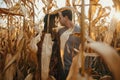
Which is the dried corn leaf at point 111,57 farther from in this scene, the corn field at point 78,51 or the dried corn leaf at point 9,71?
the dried corn leaf at point 9,71

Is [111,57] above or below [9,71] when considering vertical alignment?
above

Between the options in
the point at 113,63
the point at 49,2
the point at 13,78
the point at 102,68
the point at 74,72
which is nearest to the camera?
the point at 113,63

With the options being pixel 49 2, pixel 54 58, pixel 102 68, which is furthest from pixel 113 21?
pixel 102 68

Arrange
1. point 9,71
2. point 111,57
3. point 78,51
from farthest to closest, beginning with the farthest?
point 9,71 → point 78,51 → point 111,57

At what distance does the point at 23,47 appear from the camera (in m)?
1.44

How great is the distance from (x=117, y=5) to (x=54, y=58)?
59cm

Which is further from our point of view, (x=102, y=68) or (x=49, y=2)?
(x=102, y=68)

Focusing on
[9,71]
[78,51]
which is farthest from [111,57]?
[9,71]

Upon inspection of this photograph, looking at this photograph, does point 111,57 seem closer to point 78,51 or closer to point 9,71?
point 78,51

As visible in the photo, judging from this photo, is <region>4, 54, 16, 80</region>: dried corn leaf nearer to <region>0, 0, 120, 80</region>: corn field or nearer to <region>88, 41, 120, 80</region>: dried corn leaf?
<region>0, 0, 120, 80</region>: corn field

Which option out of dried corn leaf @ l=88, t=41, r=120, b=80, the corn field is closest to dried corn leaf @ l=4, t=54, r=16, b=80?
the corn field

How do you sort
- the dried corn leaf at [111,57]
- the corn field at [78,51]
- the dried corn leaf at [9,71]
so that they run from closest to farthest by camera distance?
the dried corn leaf at [111,57] < the corn field at [78,51] < the dried corn leaf at [9,71]

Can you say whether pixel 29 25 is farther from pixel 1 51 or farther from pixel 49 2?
pixel 49 2

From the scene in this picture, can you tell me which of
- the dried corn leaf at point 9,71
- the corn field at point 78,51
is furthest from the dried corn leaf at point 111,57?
the dried corn leaf at point 9,71
